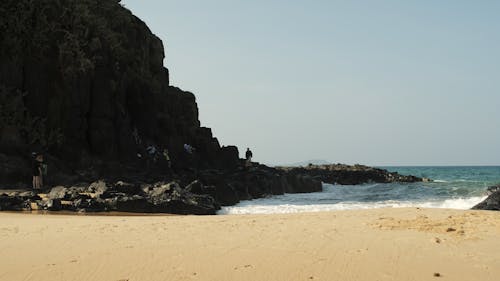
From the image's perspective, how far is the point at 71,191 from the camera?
20312 mm

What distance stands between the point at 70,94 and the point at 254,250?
2708 centimetres

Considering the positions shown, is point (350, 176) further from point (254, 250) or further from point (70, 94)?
point (254, 250)

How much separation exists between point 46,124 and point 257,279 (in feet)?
90.5

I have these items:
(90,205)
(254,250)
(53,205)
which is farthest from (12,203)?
(254,250)

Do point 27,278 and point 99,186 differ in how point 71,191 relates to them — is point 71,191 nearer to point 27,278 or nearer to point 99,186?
point 99,186

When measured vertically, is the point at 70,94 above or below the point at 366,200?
above

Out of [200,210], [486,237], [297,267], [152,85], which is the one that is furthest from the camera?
[152,85]

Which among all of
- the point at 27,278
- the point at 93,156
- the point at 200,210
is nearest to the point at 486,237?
the point at 27,278

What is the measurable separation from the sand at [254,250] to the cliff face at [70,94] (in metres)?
17.3

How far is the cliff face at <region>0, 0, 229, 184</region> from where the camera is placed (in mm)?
29562

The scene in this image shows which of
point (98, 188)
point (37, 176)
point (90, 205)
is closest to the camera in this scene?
point (90, 205)

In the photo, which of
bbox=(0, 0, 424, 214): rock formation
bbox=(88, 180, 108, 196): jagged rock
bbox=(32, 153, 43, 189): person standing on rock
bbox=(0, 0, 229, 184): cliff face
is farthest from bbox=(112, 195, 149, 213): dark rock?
bbox=(0, 0, 229, 184): cliff face

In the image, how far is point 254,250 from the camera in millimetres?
8320

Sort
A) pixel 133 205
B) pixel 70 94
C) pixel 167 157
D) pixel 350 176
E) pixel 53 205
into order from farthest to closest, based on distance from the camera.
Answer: pixel 350 176
pixel 167 157
pixel 70 94
pixel 133 205
pixel 53 205
